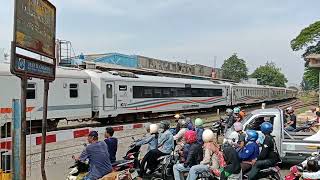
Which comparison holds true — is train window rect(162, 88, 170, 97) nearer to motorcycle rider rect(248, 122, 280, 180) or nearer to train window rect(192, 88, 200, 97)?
train window rect(192, 88, 200, 97)

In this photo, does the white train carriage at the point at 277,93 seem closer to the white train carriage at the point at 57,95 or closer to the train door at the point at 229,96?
the train door at the point at 229,96

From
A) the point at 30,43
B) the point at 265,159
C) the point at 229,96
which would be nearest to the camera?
the point at 30,43

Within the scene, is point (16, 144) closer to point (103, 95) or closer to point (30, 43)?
point (30, 43)

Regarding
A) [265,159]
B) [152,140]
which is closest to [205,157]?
[265,159]

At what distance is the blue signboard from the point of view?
6.81 metres

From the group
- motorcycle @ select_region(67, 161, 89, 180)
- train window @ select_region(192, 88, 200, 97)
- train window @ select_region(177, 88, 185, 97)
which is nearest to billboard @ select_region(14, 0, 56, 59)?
motorcycle @ select_region(67, 161, 89, 180)

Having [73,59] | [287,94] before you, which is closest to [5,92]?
[73,59]

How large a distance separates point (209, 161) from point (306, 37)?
59.3 meters

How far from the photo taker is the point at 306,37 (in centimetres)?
6300

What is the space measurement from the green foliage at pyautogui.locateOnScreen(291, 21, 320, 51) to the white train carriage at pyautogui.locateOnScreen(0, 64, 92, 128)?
48284mm

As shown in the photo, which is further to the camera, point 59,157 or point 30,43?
point 59,157

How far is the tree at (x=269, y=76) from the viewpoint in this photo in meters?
118

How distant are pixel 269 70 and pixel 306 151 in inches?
4447

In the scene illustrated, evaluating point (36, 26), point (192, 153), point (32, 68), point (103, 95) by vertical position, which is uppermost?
point (36, 26)
